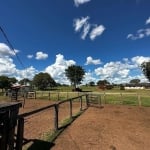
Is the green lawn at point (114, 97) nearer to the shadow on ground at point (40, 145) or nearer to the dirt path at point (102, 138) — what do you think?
the dirt path at point (102, 138)

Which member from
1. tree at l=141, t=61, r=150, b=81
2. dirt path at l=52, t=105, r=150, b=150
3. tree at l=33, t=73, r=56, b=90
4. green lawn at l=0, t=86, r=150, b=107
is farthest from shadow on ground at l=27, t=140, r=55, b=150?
tree at l=33, t=73, r=56, b=90

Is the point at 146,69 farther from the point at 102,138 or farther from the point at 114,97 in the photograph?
the point at 102,138

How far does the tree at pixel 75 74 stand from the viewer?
85.1 meters

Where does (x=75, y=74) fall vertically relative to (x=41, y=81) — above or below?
above

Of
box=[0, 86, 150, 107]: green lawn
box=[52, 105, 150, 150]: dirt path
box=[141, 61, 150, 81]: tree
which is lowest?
box=[52, 105, 150, 150]: dirt path

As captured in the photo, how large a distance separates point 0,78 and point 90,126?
87414 millimetres

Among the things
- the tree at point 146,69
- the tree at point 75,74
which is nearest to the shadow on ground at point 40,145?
the tree at point 146,69

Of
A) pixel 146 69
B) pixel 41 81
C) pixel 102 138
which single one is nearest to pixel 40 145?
pixel 102 138

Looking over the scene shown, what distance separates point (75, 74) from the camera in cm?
8506

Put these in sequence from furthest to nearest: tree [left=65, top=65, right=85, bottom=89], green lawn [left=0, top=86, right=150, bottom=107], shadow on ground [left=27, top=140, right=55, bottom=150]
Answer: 1. tree [left=65, top=65, right=85, bottom=89]
2. green lawn [left=0, top=86, right=150, bottom=107]
3. shadow on ground [left=27, top=140, right=55, bottom=150]

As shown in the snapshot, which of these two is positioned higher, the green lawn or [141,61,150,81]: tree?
[141,61,150,81]: tree

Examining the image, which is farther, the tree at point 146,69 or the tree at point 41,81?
the tree at point 41,81

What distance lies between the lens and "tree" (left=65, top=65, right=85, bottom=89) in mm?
85062

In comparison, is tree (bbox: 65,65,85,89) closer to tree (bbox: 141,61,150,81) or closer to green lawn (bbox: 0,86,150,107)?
tree (bbox: 141,61,150,81)
